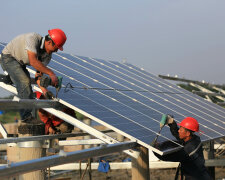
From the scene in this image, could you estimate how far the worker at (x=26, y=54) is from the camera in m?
7.13

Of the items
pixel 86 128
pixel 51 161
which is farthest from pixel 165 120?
pixel 51 161

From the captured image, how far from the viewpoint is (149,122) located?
8391 millimetres

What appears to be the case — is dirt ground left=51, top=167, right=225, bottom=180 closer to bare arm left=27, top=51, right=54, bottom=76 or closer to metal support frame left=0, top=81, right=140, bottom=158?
metal support frame left=0, top=81, right=140, bottom=158

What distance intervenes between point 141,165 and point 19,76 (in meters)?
3.40

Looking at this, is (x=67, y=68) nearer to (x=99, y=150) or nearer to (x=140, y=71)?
(x=99, y=150)

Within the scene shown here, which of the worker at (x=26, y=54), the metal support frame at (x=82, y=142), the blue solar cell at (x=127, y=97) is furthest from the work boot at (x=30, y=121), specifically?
the blue solar cell at (x=127, y=97)

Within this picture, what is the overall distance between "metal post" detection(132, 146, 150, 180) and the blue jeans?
2.71 meters

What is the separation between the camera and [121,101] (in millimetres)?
9211

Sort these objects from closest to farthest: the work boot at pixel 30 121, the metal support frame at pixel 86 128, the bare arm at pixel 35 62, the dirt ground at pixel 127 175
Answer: the metal support frame at pixel 86 128 < the bare arm at pixel 35 62 < the work boot at pixel 30 121 < the dirt ground at pixel 127 175

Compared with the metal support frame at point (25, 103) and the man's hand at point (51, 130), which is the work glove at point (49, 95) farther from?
the man's hand at point (51, 130)

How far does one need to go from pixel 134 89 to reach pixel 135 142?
4730 mm

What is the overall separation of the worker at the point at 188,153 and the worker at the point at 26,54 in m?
2.56

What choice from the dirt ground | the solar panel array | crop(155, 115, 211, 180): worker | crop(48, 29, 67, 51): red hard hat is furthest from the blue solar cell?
the dirt ground

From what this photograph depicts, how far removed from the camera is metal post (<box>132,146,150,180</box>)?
877 cm
